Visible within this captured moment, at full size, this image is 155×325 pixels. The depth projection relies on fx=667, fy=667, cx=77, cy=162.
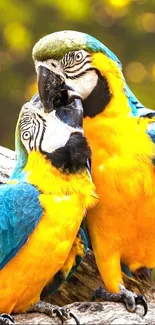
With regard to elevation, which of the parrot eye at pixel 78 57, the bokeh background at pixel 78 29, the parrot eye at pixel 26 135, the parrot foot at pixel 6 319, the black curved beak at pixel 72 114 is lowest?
the parrot foot at pixel 6 319

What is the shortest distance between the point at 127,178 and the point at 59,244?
0.18 m

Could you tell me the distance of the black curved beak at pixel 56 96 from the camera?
3.63 ft

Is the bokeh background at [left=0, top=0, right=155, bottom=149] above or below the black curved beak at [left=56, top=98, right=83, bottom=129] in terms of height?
above

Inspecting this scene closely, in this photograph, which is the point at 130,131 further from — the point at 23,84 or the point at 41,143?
the point at 23,84

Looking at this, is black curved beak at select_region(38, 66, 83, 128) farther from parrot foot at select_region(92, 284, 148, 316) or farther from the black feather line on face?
parrot foot at select_region(92, 284, 148, 316)

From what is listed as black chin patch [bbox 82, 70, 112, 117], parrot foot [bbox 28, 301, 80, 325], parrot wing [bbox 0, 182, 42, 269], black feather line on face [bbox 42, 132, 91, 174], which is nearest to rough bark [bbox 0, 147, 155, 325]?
parrot foot [bbox 28, 301, 80, 325]

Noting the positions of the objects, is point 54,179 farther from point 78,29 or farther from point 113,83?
point 78,29

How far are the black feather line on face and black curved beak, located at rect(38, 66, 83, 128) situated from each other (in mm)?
40

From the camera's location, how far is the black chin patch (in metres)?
1.14

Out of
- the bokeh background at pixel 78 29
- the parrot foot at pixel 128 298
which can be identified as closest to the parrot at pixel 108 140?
the parrot foot at pixel 128 298

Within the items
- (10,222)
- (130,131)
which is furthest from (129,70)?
(10,222)

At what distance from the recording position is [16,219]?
3.39ft

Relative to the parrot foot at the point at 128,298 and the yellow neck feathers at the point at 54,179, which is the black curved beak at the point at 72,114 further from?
the parrot foot at the point at 128,298

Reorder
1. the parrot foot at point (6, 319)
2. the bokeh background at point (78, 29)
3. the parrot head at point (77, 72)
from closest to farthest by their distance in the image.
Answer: the parrot foot at point (6, 319)
the parrot head at point (77, 72)
the bokeh background at point (78, 29)
